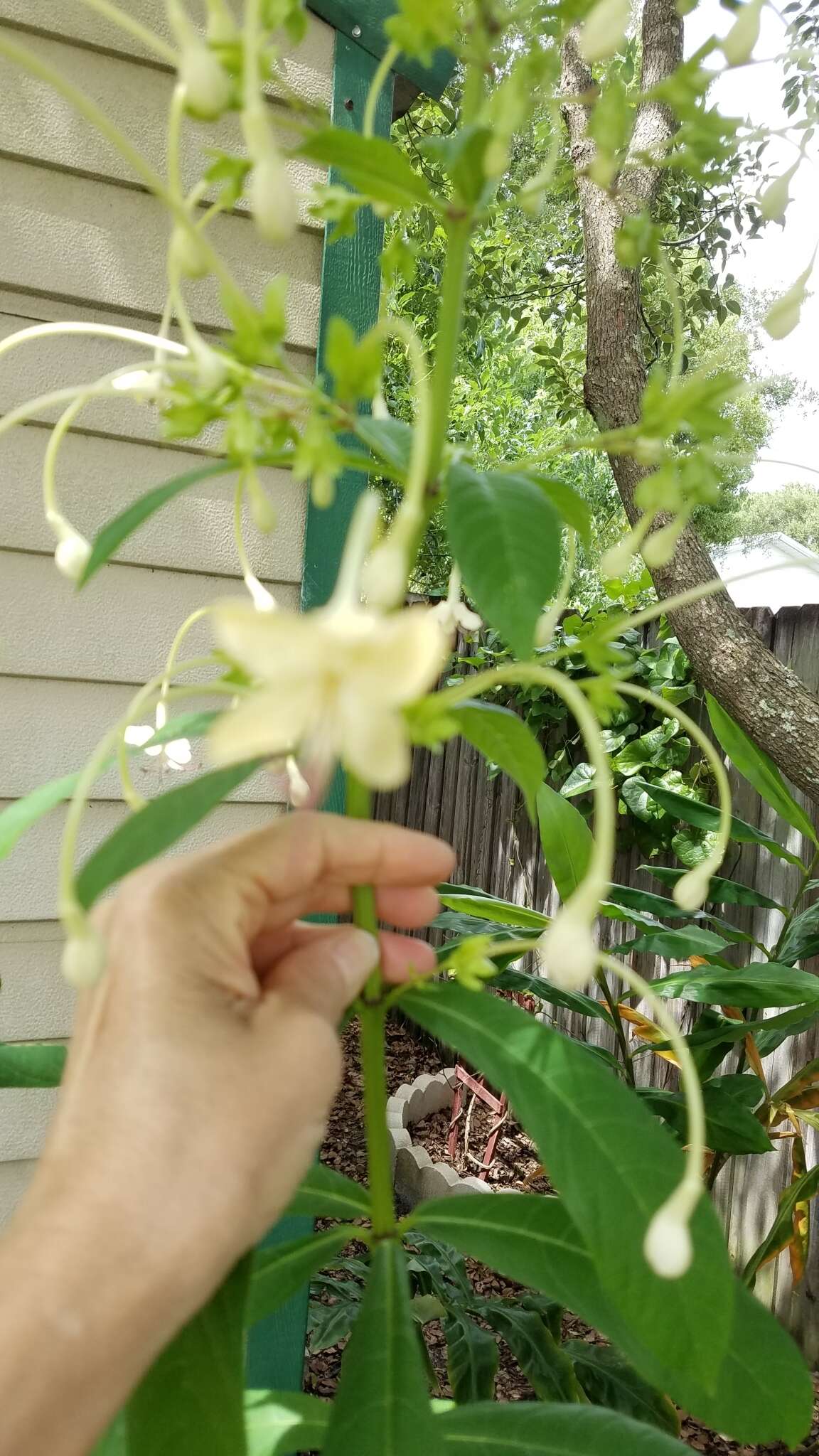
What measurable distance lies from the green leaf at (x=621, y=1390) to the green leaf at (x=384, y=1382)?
2.55 feet

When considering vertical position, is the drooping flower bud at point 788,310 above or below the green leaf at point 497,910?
above

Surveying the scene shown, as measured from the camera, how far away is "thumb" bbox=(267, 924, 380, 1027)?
0.60 meters

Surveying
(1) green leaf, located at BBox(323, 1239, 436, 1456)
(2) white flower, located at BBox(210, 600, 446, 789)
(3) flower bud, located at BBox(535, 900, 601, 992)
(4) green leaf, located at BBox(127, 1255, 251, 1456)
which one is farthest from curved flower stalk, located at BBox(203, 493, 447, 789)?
(1) green leaf, located at BBox(323, 1239, 436, 1456)

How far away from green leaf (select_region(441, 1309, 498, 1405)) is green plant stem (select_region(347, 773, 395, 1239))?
0.71 meters

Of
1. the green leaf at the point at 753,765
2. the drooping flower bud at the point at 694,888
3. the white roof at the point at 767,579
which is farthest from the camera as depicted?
the white roof at the point at 767,579

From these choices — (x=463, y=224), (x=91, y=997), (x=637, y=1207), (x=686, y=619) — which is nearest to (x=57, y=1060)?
(x=91, y=997)

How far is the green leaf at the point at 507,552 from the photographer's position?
0.56 m

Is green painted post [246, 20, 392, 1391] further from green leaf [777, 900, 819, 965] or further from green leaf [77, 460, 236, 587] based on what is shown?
green leaf [77, 460, 236, 587]

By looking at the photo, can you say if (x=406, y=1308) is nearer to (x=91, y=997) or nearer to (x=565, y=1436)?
(x=565, y=1436)

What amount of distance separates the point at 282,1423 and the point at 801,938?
3.28ft

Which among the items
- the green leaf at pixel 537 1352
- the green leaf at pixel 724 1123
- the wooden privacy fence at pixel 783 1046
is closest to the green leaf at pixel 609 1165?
the green leaf at pixel 724 1123

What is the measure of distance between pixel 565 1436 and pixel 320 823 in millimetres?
548

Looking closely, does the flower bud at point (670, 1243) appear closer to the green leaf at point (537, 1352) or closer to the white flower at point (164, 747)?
the white flower at point (164, 747)

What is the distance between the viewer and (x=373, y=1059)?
0.70 meters
